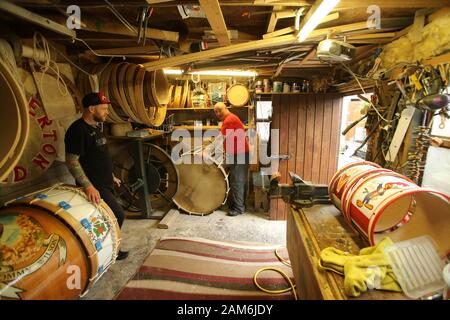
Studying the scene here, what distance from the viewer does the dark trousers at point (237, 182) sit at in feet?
11.5

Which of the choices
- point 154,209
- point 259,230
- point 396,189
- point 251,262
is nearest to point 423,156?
point 396,189

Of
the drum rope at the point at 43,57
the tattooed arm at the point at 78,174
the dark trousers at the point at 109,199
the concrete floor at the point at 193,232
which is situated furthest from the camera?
the concrete floor at the point at 193,232

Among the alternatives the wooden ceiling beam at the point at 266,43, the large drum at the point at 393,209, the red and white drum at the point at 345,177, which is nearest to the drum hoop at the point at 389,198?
the large drum at the point at 393,209

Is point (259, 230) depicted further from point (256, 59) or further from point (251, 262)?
A: point (256, 59)

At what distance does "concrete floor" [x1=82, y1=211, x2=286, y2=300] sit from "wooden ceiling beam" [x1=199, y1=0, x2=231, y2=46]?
233 centimetres

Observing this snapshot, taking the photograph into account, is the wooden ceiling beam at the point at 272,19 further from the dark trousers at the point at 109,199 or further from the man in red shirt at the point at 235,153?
the dark trousers at the point at 109,199

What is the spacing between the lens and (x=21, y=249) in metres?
1.36

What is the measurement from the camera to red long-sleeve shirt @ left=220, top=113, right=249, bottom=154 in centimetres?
342

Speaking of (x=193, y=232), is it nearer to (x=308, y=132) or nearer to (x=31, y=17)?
(x=308, y=132)

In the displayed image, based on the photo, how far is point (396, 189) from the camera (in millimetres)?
1130

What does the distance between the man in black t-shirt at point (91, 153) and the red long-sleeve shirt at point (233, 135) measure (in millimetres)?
1692

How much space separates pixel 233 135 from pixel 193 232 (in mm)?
1528

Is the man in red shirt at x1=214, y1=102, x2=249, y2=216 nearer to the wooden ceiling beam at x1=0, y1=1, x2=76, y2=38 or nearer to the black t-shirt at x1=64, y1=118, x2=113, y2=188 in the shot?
the black t-shirt at x1=64, y1=118, x2=113, y2=188

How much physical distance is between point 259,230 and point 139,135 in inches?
85.9
